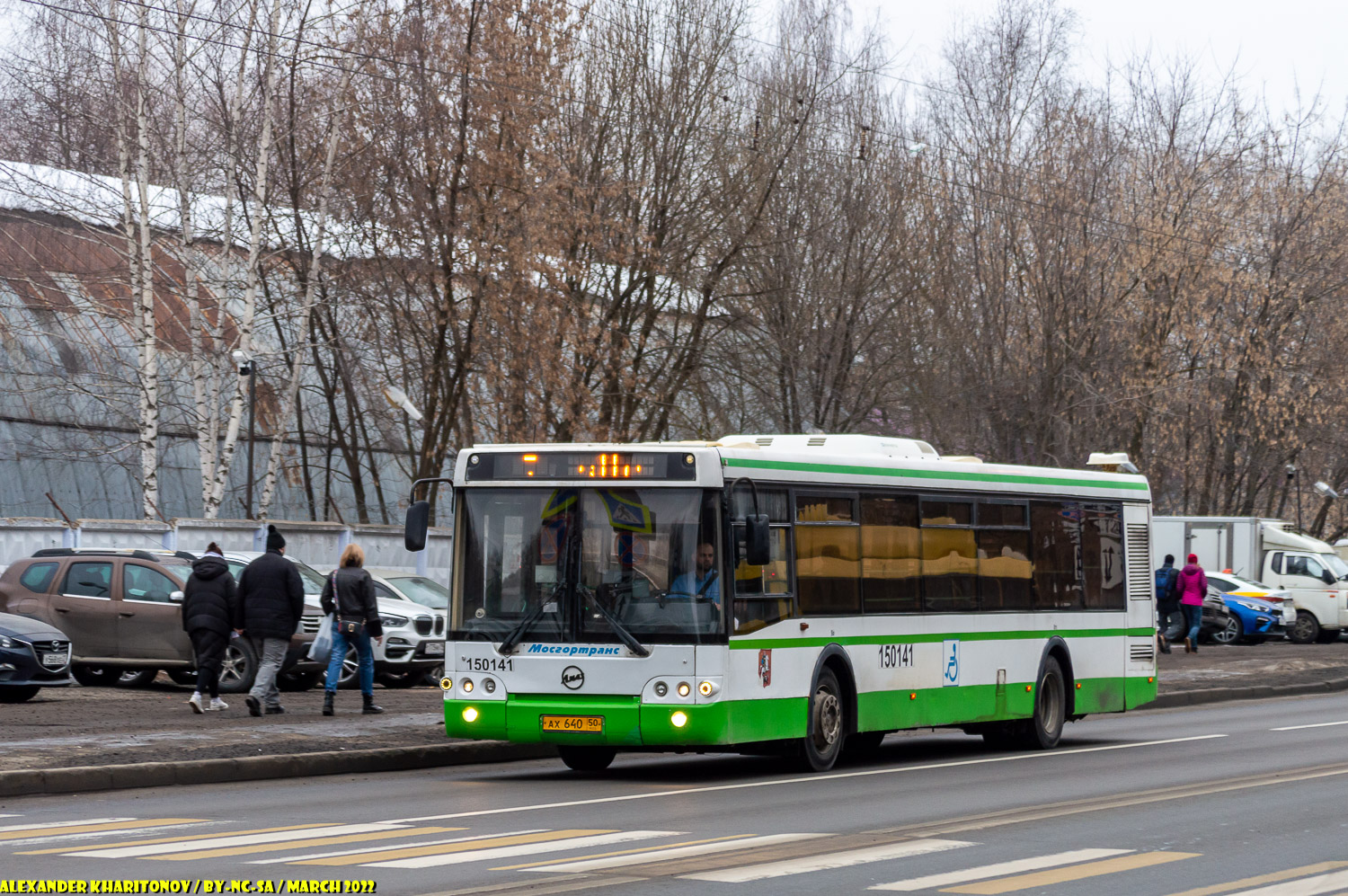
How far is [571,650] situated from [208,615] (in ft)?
19.2

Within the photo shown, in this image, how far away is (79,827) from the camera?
1090 cm

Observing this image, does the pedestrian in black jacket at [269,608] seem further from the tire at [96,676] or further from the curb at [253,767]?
the tire at [96,676]

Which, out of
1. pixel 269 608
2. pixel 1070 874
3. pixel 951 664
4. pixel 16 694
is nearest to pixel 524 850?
pixel 1070 874

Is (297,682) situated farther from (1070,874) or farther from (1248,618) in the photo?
(1248,618)

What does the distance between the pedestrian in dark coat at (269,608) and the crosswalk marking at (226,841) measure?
289 inches

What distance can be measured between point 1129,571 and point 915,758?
13.5 ft

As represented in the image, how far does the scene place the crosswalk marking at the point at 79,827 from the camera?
10.5 meters

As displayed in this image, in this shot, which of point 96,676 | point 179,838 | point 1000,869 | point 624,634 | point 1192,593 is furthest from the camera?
point 1192,593

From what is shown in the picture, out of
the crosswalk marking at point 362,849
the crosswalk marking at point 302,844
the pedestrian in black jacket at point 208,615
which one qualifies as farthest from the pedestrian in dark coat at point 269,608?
the crosswalk marking at point 362,849

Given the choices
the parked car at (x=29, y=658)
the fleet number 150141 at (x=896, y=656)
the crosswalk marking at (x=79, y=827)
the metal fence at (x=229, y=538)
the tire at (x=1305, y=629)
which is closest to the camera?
the crosswalk marking at (x=79, y=827)

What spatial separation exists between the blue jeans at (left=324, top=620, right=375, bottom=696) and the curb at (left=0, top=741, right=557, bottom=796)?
7.69 ft

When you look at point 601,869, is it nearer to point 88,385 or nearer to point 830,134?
point 830,134

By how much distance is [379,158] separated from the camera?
110 feet

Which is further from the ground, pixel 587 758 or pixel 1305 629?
pixel 1305 629
